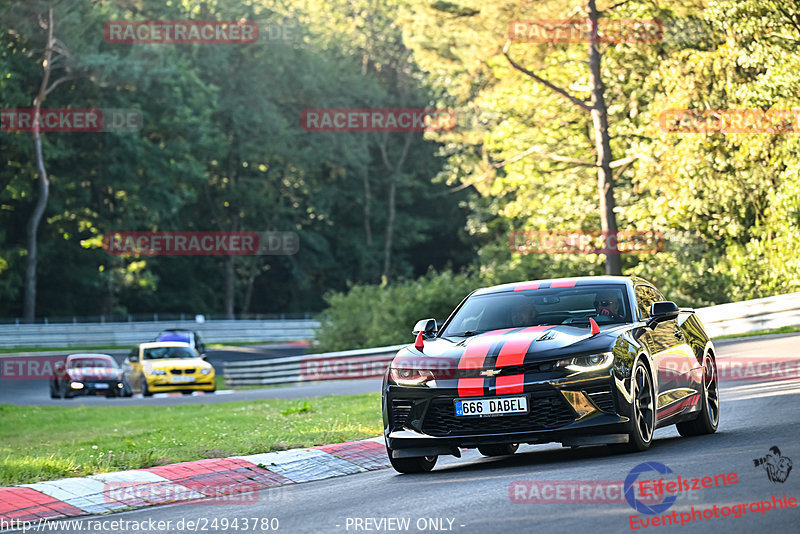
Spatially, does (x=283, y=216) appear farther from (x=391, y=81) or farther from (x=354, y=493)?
(x=354, y=493)

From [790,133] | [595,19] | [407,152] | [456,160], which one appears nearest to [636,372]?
[790,133]

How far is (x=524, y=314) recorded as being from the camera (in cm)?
1023

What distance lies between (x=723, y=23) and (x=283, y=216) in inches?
1945

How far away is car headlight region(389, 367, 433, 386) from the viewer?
30.7 feet

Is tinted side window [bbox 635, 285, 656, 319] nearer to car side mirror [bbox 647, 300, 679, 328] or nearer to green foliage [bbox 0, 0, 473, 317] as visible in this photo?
car side mirror [bbox 647, 300, 679, 328]

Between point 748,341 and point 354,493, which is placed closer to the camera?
point 354,493

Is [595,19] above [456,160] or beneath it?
above

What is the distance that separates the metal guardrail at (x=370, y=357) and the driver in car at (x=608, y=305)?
1502cm

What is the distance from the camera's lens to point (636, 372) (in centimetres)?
944

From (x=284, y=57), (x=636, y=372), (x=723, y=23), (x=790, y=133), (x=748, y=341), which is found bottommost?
(x=748, y=341)

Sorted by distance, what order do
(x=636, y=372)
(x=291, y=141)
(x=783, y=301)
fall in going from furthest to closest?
(x=291, y=141)
(x=783, y=301)
(x=636, y=372)

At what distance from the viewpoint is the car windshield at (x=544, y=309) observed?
33.3 ft

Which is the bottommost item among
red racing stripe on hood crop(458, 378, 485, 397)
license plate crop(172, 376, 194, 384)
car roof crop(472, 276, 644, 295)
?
license plate crop(172, 376, 194, 384)

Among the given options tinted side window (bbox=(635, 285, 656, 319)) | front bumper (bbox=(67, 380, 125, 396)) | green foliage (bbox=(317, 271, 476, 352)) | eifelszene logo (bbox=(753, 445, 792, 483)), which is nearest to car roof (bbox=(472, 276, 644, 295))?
tinted side window (bbox=(635, 285, 656, 319))
